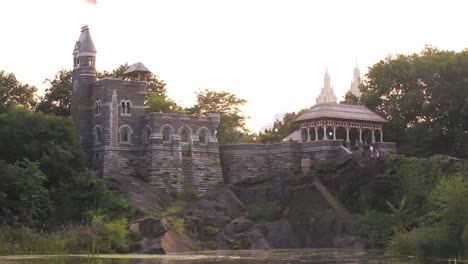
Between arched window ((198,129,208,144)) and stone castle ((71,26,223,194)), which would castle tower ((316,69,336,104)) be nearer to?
arched window ((198,129,208,144))

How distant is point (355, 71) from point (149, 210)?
12571 cm

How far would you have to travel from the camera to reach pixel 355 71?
18450 centimetres

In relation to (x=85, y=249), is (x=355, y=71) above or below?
above

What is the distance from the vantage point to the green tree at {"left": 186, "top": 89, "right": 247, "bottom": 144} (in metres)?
92.3

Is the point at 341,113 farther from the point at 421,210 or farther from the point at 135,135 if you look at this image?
the point at 135,135

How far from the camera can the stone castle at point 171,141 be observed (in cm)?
7000

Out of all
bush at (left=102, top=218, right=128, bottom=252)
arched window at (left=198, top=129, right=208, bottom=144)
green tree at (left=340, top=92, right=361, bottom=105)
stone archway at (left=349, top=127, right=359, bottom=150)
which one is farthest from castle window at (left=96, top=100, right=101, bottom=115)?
green tree at (left=340, top=92, right=361, bottom=105)

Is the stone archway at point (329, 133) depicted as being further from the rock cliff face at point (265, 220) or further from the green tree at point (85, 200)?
the green tree at point (85, 200)

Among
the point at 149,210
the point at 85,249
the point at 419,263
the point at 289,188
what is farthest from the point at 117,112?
the point at 419,263

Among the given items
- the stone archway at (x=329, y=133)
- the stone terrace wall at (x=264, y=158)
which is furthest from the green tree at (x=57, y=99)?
the stone archway at (x=329, y=133)

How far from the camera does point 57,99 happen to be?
81312 mm

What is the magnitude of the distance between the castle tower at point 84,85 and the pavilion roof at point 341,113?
1691 centimetres

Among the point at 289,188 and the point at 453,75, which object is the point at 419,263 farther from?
the point at 453,75

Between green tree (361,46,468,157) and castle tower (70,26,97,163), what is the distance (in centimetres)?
2590
